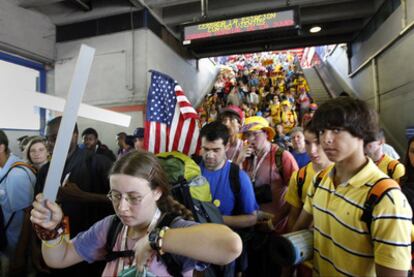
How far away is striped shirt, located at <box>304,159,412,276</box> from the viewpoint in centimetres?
97

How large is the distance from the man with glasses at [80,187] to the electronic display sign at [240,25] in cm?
342

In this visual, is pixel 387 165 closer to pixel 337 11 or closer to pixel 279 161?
pixel 279 161

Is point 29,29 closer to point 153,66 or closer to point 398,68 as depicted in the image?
point 153,66

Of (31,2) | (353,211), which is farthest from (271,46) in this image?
(353,211)

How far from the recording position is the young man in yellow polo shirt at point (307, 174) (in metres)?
1.86

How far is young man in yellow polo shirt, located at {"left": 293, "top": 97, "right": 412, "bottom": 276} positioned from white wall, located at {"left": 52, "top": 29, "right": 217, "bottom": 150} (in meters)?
5.41

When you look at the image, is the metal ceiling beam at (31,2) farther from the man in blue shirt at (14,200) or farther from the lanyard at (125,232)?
the lanyard at (125,232)

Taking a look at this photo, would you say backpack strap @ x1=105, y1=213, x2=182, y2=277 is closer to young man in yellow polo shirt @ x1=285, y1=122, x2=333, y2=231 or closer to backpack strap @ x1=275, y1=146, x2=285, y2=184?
young man in yellow polo shirt @ x1=285, y1=122, x2=333, y2=231

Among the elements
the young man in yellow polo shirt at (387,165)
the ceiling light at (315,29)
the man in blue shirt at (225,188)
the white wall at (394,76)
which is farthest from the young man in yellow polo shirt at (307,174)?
the ceiling light at (315,29)

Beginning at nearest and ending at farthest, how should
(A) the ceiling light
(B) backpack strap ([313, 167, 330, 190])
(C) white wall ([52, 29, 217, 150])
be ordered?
1. (B) backpack strap ([313, 167, 330, 190])
2. (C) white wall ([52, 29, 217, 150])
3. (A) the ceiling light

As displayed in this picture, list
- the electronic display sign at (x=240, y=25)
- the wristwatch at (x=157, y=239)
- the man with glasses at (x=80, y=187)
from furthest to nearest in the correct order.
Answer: the electronic display sign at (x=240, y=25) → the man with glasses at (x=80, y=187) → the wristwatch at (x=157, y=239)

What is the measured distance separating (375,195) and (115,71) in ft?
A: 20.9

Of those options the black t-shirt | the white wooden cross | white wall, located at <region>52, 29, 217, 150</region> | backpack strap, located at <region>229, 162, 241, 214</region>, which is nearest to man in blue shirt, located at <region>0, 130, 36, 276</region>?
the black t-shirt

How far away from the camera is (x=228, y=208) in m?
2.01
